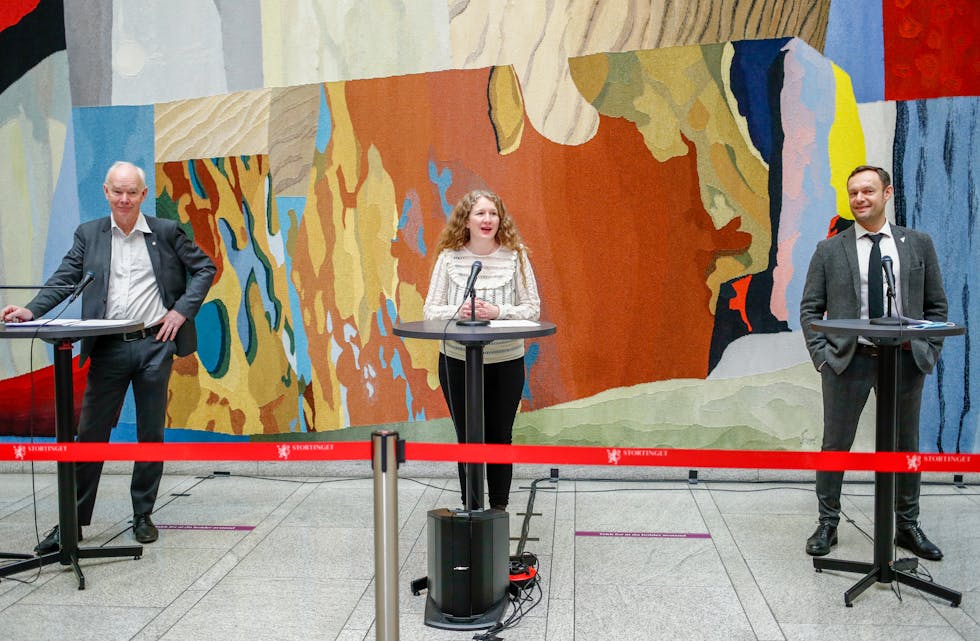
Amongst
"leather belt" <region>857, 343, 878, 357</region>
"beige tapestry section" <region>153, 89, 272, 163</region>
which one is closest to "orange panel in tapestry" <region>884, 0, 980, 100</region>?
"leather belt" <region>857, 343, 878, 357</region>

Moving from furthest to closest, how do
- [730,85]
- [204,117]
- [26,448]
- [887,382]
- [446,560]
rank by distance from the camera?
1. [204,117]
2. [730,85]
3. [887,382]
4. [446,560]
5. [26,448]

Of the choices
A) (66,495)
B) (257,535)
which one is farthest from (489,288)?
(66,495)

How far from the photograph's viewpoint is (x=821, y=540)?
3703mm

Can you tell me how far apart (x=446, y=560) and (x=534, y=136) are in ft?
8.46

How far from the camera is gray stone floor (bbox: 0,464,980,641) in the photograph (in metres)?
3.00

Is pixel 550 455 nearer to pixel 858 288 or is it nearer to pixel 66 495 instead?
pixel 858 288

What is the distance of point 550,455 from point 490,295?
3.71 ft

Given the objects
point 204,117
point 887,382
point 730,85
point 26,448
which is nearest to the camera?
point 26,448

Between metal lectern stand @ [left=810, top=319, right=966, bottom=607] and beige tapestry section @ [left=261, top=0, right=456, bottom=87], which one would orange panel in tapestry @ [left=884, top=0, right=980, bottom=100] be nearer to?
metal lectern stand @ [left=810, top=319, right=966, bottom=607]

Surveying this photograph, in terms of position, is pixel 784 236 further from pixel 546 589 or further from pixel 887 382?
pixel 546 589

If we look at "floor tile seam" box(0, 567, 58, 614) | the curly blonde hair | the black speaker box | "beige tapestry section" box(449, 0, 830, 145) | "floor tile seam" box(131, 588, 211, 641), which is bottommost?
"floor tile seam" box(131, 588, 211, 641)

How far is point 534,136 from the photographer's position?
4754 millimetres

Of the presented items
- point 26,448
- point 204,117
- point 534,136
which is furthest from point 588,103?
point 26,448

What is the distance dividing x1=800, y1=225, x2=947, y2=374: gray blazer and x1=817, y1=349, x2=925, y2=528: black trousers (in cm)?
8
